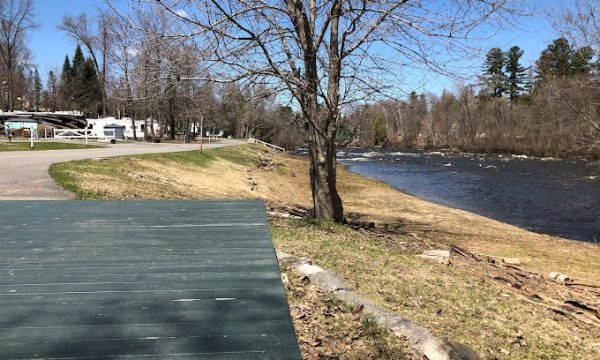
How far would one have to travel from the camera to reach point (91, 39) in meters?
52.1

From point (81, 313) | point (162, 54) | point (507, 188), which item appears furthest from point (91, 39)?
point (81, 313)

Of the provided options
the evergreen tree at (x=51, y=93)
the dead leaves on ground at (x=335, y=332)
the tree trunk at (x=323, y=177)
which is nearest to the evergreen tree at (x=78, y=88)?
the evergreen tree at (x=51, y=93)

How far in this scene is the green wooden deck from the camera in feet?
7.12

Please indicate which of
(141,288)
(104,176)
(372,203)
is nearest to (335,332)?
(141,288)

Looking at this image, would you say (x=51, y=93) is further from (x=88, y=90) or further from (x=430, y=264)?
(x=430, y=264)

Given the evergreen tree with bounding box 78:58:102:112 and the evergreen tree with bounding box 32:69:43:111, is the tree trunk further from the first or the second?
the evergreen tree with bounding box 32:69:43:111

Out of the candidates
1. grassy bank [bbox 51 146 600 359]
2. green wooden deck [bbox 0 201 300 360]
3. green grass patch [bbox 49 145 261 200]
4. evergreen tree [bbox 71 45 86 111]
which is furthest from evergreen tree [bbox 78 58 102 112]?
green wooden deck [bbox 0 201 300 360]

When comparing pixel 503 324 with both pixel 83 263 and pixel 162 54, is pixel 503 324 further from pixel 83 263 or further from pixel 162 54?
pixel 162 54

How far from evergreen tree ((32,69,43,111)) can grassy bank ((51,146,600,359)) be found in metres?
85.3

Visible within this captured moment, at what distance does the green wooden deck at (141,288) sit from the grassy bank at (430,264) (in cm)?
255

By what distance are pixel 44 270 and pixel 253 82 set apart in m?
6.85

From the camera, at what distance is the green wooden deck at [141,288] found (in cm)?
217

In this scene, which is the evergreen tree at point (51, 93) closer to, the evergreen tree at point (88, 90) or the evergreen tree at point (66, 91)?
the evergreen tree at point (66, 91)

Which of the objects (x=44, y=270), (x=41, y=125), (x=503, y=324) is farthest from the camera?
(x=41, y=125)
